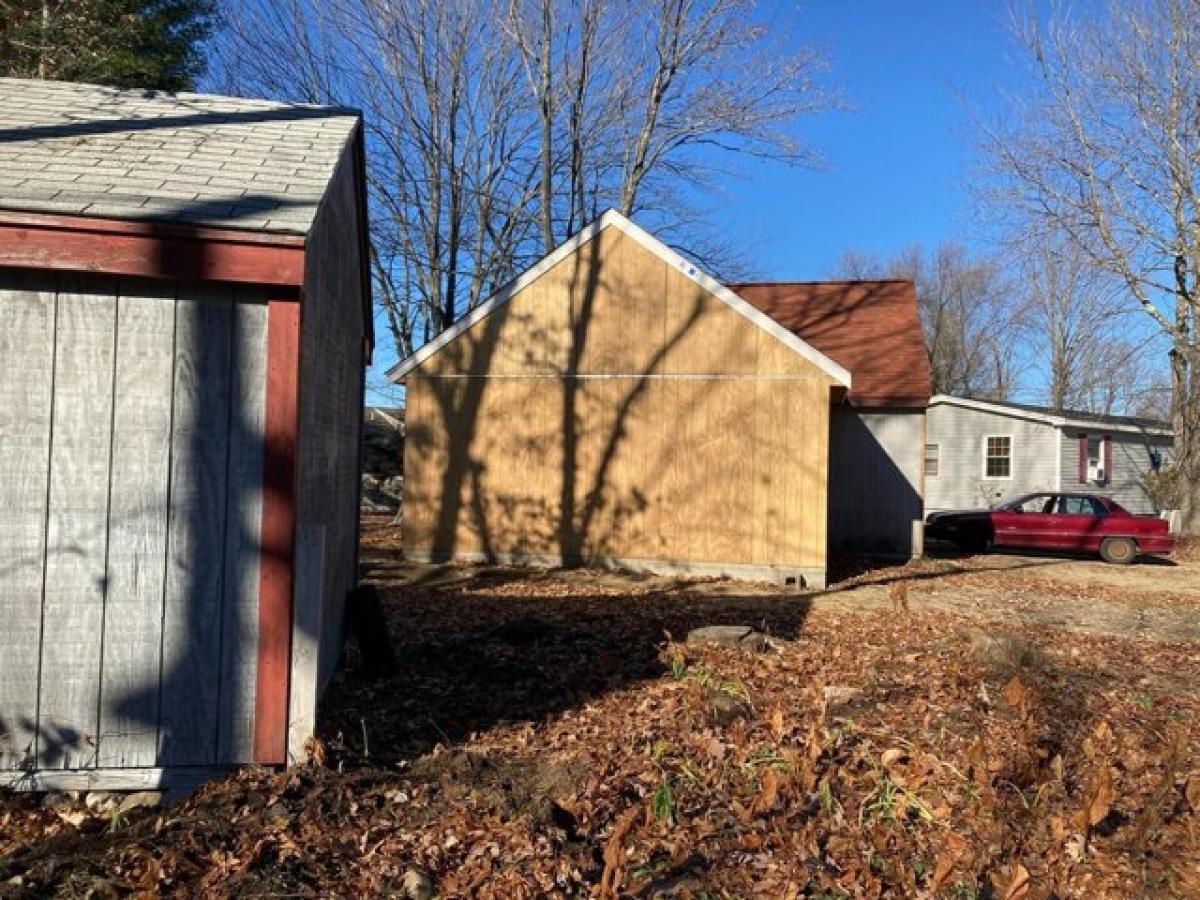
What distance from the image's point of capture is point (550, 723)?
507 centimetres

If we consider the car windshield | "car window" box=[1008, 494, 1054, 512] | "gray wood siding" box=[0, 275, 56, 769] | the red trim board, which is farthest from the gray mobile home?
"gray wood siding" box=[0, 275, 56, 769]

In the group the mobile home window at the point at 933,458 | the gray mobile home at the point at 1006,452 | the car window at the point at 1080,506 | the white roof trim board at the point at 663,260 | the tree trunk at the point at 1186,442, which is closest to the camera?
the white roof trim board at the point at 663,260

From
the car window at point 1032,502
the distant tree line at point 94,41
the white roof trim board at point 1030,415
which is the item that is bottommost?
the car window at point 1032,502

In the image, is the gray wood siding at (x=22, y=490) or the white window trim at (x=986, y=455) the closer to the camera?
the gray wood siding at (x=22, y=490)

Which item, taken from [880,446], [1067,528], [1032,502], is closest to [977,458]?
[1032,502]

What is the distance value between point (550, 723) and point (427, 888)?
194 centimetres

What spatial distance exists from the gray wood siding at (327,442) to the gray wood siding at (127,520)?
0.24 metres

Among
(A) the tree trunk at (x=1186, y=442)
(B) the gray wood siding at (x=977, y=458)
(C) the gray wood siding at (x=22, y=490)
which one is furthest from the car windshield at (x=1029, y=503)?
(C) the gray wood siding at (x=22, y=490)

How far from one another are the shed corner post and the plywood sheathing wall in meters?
9.36

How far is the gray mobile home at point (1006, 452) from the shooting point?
26.4 meters

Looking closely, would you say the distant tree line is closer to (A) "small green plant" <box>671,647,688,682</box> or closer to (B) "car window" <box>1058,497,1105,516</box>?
(A) "small green plant" <box>671,647,688,682</box>

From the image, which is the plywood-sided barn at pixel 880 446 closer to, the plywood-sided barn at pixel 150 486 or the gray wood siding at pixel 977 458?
the gray wood siding at pixel 977 458

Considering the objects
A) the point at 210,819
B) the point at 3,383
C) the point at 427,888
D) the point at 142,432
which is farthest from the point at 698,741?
the point at 3,383

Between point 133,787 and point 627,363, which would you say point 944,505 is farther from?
point 133,787
